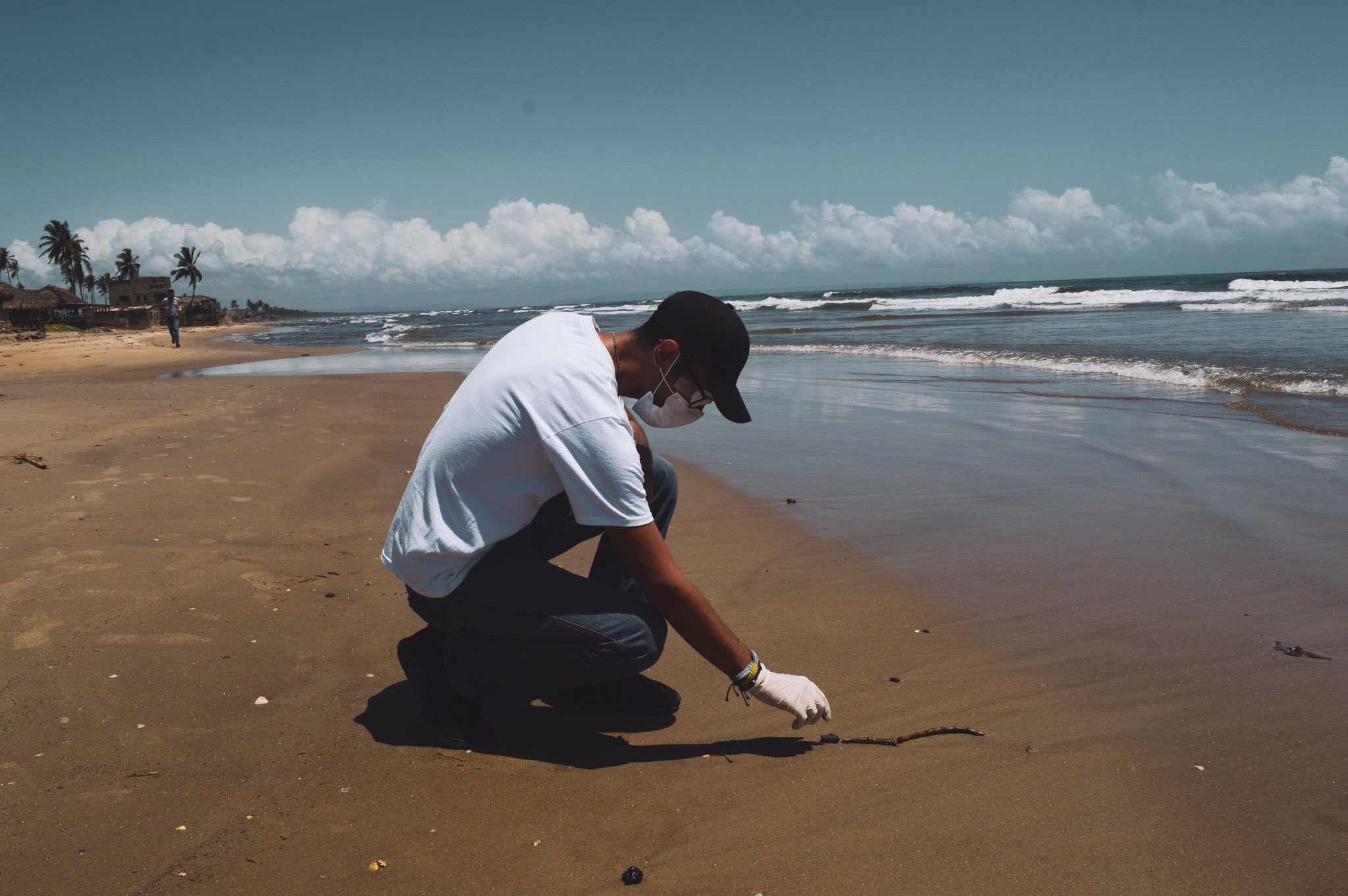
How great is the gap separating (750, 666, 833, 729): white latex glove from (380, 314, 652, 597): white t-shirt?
1.83 feet

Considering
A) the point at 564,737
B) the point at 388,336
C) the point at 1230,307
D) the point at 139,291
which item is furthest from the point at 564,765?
the point at 139,291

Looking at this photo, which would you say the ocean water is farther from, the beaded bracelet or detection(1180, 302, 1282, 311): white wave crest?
the beaded bracelet

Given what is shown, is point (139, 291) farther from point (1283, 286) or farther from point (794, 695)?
point (794, 695)

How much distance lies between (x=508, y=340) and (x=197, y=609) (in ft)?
5.92

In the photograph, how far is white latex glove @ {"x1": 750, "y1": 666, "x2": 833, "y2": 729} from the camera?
2.17 meters

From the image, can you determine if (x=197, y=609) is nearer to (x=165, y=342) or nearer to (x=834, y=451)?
(x=834, y=451)

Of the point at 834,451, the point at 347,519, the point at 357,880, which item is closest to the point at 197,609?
the point at 347,519

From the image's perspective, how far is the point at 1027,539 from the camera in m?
4.07

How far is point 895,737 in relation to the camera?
91.5 inches

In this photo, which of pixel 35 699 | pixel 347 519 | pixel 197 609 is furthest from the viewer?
pixel 347 519

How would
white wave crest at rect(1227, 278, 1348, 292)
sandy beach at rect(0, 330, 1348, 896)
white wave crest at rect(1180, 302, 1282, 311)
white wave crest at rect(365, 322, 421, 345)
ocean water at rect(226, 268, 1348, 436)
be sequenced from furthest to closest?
white wave crest at rect(1227, 278, 1348, 292), white wave crest at rect(365, 322, 421, 345), white wave crest at rect(1180, 302, 1282, 311), ocean water at rect(226, 268, 1348, 436), sandy beach at rect(0, 330, 1348, 896)

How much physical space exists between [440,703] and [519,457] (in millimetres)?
787

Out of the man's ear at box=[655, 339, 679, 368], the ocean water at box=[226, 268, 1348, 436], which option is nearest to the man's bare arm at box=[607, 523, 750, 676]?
the man's ear at box=[655, 339, 679, 368]

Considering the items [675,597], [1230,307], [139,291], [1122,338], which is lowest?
[675,597]
